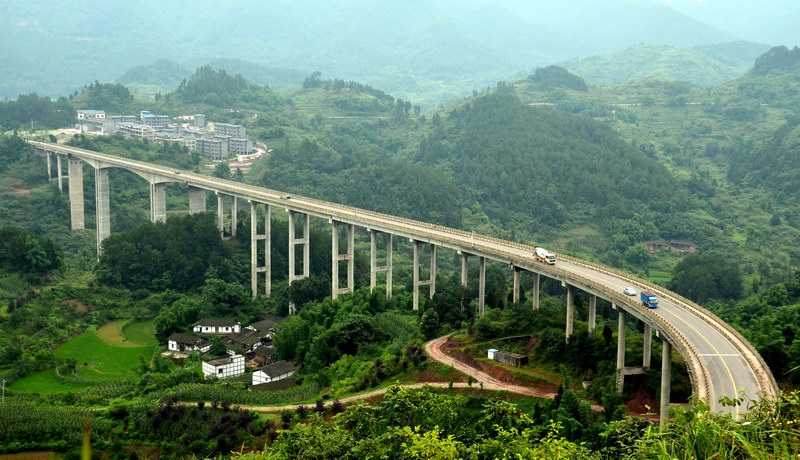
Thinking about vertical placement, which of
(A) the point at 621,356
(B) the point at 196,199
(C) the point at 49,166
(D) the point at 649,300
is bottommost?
(A) the point at 621,356

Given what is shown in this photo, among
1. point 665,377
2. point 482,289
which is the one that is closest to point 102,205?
point 482,289

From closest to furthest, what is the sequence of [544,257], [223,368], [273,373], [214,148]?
[544,257], [273,373], [223,368], [214,148]

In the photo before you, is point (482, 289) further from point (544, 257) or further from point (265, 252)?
point (265, 252)

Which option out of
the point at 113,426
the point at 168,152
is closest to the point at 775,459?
the point at 113,426

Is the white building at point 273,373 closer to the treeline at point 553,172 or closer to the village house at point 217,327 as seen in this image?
the village house at point 217,327

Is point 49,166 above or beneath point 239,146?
beneath

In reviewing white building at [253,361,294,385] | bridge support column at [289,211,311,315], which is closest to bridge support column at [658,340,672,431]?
white building at [253,361,294,385]
